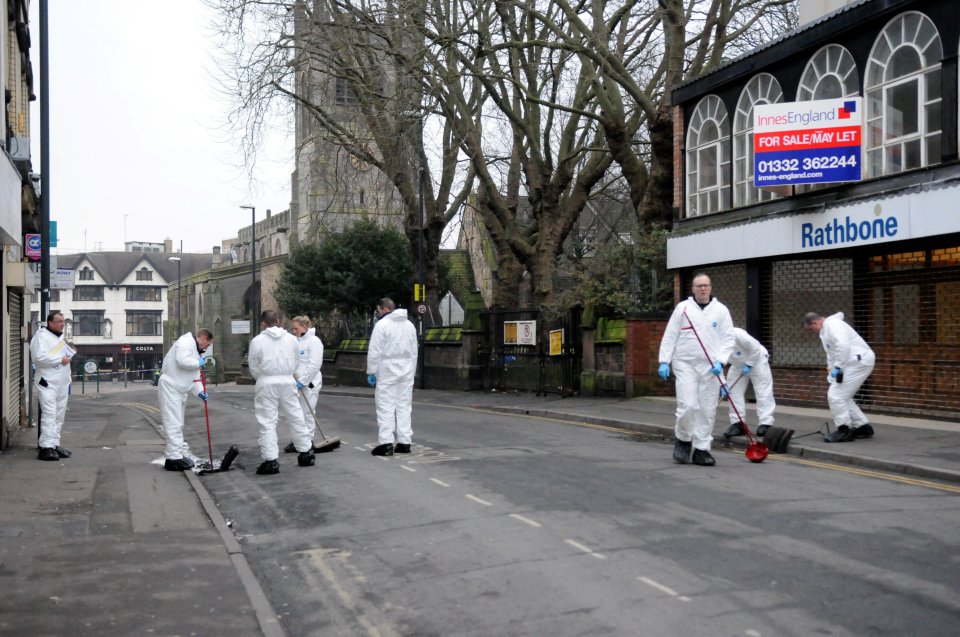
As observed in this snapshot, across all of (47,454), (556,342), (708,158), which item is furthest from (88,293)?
(47,454)

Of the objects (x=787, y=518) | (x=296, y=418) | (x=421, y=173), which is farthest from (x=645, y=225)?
(x=787, y=518)

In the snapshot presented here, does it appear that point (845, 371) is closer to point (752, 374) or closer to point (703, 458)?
point (752, 374)

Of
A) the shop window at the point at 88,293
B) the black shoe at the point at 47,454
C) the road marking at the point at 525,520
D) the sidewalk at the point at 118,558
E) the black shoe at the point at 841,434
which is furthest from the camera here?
the shop window at the point at 88,293

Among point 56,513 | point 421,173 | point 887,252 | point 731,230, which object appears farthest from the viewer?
point 421,173

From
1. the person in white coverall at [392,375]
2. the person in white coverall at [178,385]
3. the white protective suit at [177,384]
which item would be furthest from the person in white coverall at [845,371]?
the white protective suit at [177,384]

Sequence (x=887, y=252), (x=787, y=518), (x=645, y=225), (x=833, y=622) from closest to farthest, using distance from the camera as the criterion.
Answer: (x=833, y=622) < (x=787, y=518) < (x=887, y=252) < (x=645, y=225)

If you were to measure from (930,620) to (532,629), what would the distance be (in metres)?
2.02

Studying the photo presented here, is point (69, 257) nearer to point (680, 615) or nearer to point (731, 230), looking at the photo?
point (731, 230)

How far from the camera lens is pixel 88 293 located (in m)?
100

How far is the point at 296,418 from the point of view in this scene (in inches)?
444

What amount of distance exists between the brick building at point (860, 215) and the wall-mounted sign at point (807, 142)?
1.11ft

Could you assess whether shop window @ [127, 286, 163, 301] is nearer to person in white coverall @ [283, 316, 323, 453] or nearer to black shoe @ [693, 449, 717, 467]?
person in white coverall @ [283, 316, 323, 453]

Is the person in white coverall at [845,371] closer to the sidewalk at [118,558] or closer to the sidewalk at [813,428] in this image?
the sidewalk at [813,428]

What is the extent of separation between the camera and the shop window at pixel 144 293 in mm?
101125
